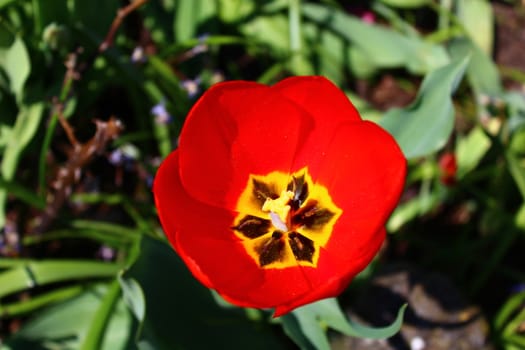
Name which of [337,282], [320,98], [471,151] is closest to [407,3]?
[471,151]

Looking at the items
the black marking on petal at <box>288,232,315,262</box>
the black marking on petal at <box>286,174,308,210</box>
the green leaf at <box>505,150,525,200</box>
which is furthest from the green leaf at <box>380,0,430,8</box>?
the black marking on petal at <box>288,232,315,262</box>

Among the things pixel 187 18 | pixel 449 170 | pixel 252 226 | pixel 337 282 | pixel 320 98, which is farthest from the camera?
pixel 187 18

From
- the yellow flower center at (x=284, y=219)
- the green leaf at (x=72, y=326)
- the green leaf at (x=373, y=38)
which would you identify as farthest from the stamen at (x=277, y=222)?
the green leaf at (x=373, y=38)

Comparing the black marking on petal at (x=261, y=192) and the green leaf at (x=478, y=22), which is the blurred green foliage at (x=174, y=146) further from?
the black marking on petal at (x=261, y=192)

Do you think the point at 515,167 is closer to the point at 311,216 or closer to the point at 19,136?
the point at 311,216

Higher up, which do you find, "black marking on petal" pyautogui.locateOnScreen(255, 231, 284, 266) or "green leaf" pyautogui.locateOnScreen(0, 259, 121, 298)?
"black marking on petal" pyautogui.locateOnScreen(255, 231, 284, 266)

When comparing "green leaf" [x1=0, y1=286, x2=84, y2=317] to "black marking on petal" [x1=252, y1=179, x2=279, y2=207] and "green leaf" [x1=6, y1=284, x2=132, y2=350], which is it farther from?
"black marking on petal" [x1=252, y1=179, x2=279, y2=207]
